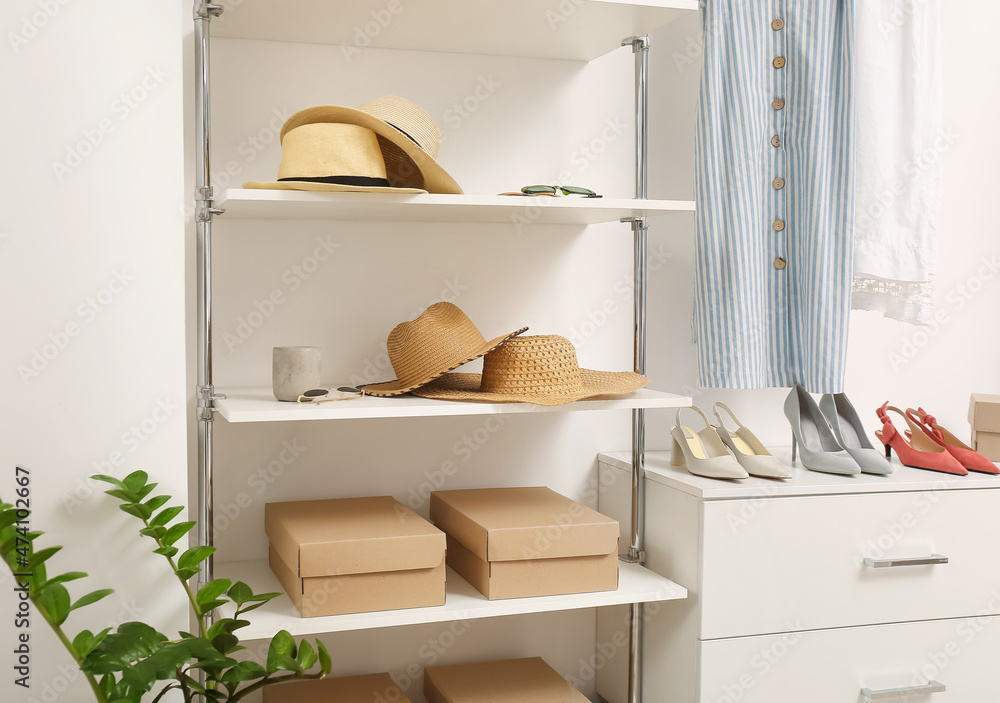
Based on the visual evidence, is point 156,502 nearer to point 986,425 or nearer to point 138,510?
point 138,510

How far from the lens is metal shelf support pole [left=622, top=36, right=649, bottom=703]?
5.63ft

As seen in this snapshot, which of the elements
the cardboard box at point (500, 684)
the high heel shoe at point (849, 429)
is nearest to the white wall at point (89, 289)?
the cardboard box at point (500, 684)

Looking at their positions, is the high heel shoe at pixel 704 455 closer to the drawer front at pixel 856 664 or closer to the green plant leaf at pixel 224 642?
the drawer front at pixel 856 664

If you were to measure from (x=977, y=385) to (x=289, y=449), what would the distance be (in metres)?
1.76

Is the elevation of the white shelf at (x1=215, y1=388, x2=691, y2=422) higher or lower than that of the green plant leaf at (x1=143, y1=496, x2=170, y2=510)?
higher

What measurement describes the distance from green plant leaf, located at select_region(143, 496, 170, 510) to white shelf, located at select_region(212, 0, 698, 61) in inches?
33.4

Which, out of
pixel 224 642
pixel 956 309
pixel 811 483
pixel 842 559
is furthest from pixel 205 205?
pixel 956 309

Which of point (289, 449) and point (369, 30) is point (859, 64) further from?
point (289, 449)

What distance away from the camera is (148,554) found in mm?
1319

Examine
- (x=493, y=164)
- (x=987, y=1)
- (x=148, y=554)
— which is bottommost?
(x=148, y=554)

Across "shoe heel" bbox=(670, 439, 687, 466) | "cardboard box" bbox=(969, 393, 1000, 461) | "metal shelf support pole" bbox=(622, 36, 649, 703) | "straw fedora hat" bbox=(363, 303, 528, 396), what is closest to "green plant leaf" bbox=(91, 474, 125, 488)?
"straw fedora hat" bbox=(363, 303, 528, 396)

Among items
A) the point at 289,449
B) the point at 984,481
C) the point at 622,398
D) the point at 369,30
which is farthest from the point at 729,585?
the point at 369,30

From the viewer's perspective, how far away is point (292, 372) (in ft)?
4.78

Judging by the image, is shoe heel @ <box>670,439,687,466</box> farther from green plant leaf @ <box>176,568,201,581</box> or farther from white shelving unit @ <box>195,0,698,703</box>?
green plant leaf @ <box>176,568,201,581</box>
